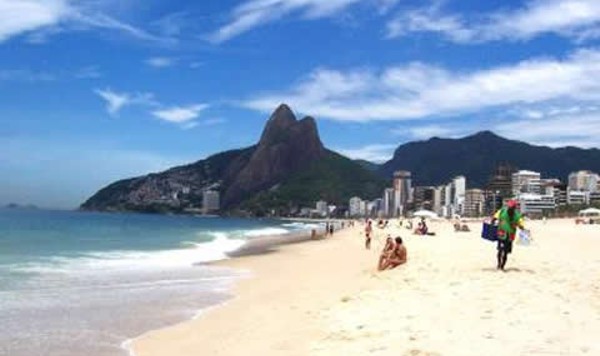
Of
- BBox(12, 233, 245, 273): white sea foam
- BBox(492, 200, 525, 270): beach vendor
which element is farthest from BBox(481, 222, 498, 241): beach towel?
BBox(12, 233, 245, 273): white sea foam

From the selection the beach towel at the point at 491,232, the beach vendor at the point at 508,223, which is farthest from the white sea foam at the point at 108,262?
the beach vendor at the point at 508,223

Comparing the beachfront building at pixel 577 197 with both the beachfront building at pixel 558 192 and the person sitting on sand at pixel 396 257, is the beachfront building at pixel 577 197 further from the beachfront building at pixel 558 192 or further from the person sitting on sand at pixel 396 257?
the person sitting on sand at pixel 396 257

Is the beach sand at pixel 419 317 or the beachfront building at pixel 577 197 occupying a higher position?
the beachfront building at pixel 577 197

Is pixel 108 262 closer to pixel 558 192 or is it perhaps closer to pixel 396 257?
pixel 396 257

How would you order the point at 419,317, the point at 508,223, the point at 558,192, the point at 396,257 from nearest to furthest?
the point at 419,317
the point at 508,223
the point at 396,257
the point at 558,192

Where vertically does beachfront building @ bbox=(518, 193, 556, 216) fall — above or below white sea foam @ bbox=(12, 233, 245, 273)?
above

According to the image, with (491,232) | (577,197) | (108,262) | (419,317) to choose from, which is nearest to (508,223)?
(491,232)

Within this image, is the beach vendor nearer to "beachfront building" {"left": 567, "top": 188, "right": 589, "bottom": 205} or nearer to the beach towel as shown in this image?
the beach towel
